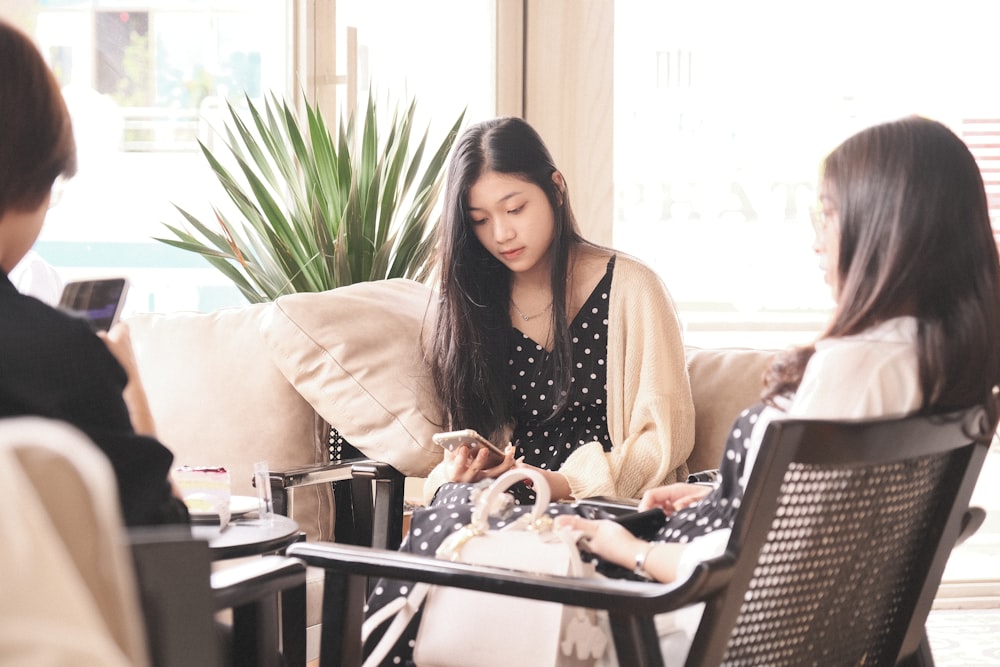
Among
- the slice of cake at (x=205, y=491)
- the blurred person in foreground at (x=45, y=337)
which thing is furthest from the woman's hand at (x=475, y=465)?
the blurred person in foreground at (x=45, y=337)

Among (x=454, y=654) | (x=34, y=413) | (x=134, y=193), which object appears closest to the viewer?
(x=34, y=413)

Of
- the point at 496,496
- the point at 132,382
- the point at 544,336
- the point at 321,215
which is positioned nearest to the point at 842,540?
the point at 496,496

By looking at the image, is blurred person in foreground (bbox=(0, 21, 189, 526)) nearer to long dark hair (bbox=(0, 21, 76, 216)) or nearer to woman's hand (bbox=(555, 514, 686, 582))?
long dark hair (bbox=(0, 21, 76, 216))

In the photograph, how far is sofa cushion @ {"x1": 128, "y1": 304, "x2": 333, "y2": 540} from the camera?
283 cm

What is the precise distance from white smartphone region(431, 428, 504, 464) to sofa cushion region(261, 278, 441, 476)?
289 millimetres

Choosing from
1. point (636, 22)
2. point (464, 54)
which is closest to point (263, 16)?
point (464, 54)

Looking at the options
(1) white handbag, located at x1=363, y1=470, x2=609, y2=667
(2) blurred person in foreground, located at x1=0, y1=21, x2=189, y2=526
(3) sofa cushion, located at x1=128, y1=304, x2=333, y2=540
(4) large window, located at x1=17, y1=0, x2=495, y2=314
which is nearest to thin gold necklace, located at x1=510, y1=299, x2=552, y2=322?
(3) sofa cushion, located at x1=128, y1=304, x2=333, y2=540

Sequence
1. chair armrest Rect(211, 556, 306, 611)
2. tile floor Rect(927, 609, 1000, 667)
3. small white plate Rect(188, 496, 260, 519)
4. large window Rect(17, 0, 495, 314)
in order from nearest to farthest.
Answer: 1. chair armrest Rect(211, 556, 306, 611)
2. small white plate Rect(188, 496, 260, 519)
3. tile floor Rect(927, 609, 1000, 667)
4. large window Rect(17, 0, 495, 314)

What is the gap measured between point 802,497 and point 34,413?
0.86 m

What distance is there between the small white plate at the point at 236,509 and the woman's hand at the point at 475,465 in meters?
0.41

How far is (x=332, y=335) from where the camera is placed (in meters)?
2.74

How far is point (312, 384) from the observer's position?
2.75 m

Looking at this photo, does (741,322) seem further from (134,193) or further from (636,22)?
(134,193)

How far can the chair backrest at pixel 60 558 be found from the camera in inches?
30.4
